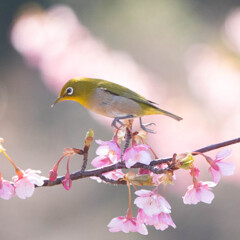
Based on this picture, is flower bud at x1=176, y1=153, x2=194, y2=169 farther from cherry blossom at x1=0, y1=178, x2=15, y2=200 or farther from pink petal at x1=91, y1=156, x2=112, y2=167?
cherry blossom at x1=0, y1=178, x2=15, y2=200

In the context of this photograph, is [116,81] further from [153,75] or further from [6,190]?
[6,190]

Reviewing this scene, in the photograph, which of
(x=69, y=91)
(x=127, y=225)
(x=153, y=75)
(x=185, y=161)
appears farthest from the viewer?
(x=153, y=75)

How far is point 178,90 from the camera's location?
3.29m

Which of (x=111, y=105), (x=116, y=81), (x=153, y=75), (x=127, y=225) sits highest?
(x=153, y=75)

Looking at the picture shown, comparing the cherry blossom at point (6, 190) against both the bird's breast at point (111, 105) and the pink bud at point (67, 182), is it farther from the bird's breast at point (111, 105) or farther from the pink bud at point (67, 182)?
the bird's breast at point (111, 105)

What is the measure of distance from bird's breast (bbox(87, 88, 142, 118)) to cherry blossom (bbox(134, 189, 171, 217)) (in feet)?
0.79

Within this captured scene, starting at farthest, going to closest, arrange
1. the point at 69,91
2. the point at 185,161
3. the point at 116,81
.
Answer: the point at 116,81, the point at 69,91, the point at 185,161

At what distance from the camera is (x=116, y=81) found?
3.05 meters

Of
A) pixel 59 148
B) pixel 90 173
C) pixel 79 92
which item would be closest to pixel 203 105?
pixel 59 148

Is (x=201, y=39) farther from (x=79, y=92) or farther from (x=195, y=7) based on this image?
(x=79, y=92)

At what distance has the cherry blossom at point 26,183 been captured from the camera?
34.5 inches

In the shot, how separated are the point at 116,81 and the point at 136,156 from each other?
2.20 meters

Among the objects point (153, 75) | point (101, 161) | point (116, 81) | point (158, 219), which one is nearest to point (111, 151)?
point (101, 161)

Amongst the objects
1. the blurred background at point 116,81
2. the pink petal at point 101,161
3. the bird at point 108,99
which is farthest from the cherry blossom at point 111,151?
the blurred background at point 116,81
